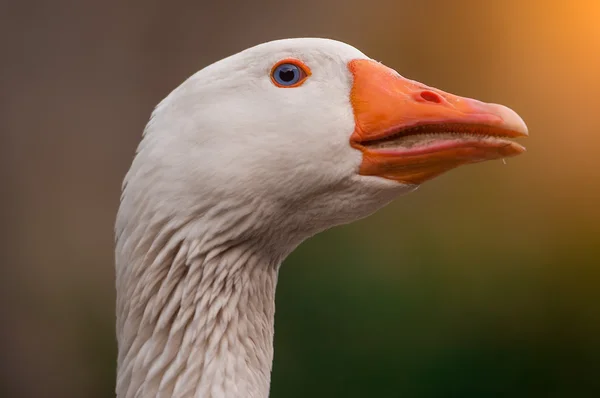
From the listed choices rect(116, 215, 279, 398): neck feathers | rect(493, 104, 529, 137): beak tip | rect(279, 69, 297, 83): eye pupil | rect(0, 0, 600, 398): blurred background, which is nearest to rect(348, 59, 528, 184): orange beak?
rect(493, 104, 529, 137): beak tip

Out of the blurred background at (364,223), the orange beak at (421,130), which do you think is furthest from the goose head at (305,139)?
the blurred background at (364,223)

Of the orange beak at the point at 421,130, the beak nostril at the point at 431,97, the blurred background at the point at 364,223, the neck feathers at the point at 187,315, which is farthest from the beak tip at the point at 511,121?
the blurred background at the point at 364,223

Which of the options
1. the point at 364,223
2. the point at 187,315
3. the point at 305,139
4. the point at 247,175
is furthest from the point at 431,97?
the point at 364,223

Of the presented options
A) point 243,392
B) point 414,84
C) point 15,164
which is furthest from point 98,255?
point 414,84

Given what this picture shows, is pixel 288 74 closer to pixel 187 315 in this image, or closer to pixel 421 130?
pixel 421 130

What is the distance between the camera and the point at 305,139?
1095 mm

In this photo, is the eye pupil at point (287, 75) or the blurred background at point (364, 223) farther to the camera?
the blurred background at point (364, 223)

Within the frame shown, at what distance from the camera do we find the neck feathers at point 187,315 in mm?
1129

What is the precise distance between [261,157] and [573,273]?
77.8 inches

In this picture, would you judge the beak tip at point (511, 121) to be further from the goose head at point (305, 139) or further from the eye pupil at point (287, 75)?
the eye pupil at point (287, 75)

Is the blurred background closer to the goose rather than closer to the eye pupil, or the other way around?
the goose

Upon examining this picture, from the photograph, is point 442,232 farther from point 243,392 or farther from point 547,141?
point 243,392

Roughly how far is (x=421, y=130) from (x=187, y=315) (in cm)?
53

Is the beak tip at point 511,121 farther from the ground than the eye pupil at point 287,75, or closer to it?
closer to it
